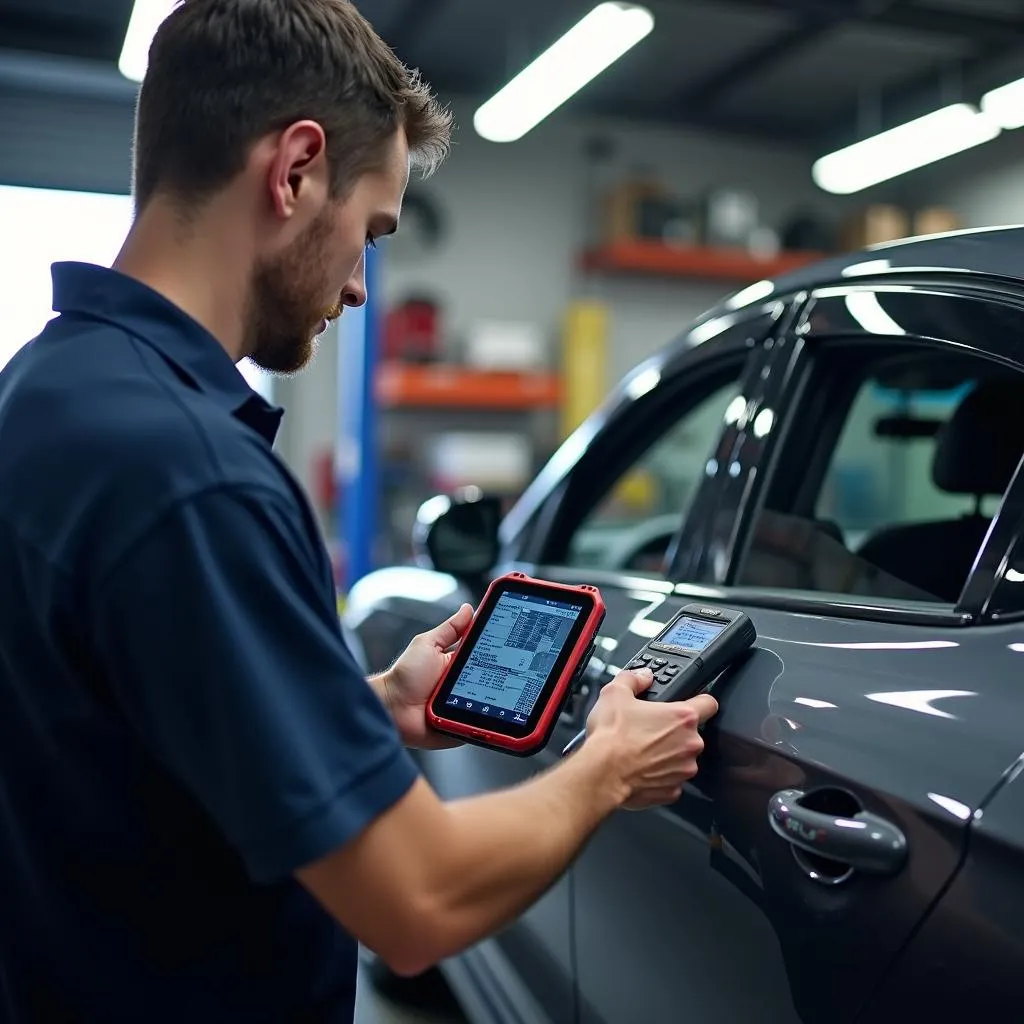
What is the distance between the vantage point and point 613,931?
4.84 ft

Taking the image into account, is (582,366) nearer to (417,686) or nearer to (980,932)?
(417,686)

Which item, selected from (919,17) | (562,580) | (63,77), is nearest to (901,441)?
(562,580)

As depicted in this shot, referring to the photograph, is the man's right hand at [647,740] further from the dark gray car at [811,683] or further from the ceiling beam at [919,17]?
the ceiling beam at [919,17]

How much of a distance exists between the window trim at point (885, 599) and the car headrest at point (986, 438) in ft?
0.78

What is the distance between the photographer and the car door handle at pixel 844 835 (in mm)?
985

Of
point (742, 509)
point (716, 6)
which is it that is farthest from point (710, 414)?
point (742, 509)

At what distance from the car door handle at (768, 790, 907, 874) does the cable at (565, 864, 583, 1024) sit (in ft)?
1.89

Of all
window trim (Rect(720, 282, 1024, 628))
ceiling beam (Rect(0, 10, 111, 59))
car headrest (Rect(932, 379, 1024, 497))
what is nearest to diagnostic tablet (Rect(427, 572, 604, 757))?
window trim (Rect(720, 282, 1024, 628))

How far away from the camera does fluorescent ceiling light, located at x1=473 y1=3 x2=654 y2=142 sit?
20.6 ft

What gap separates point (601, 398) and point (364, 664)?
7131 millimetres

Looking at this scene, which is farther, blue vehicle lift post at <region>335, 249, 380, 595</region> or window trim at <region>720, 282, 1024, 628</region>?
blue vehicle lift post at <region>335, 249, 380, 595</region>

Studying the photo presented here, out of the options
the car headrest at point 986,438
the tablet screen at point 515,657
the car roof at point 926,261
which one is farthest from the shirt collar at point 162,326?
the car headrest at point 986,438

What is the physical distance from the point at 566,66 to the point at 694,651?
6.27 m

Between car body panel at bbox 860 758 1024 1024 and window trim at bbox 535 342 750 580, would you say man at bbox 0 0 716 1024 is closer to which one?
car body panel at bbox 860 758 1024 1024
